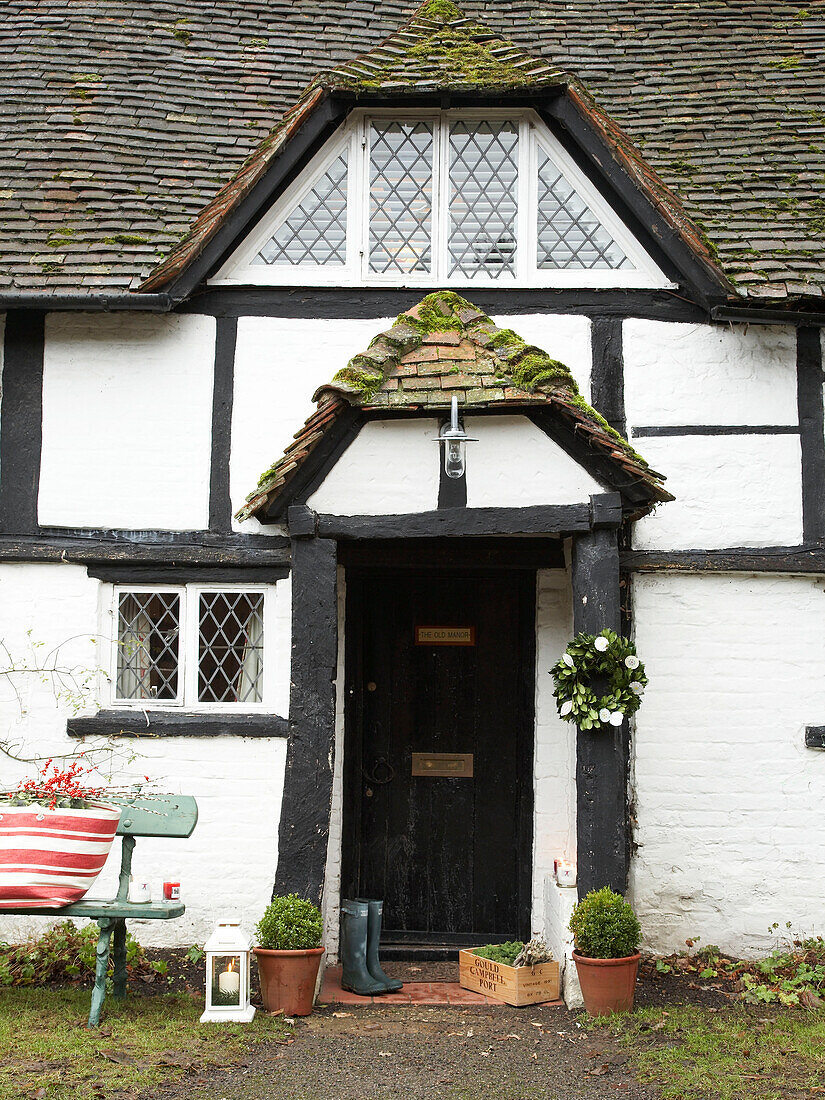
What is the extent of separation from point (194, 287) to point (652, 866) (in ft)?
15.2

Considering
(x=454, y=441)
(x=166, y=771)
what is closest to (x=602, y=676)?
(x=454, y=441)

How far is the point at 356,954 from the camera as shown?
21.6 feet

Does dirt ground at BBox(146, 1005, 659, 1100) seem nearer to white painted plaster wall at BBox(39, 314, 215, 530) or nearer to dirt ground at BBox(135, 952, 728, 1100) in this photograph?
dirt ground at BBox(135, 952, 728, 1100)

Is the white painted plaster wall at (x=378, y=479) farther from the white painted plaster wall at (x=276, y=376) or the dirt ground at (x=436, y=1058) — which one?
the dirt ground at (x=436, y=1058)

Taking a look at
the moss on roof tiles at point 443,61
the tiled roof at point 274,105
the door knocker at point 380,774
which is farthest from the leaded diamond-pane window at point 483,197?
the door knocker at point 380,774

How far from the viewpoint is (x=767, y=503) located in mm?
7141

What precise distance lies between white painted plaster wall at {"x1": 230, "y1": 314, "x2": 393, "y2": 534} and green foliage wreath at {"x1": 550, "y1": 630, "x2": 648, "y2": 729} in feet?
7.37

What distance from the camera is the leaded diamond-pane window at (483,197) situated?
7441 millimetres

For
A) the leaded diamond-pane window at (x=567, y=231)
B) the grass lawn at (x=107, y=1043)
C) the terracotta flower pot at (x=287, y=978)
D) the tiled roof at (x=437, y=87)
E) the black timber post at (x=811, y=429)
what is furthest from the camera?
the leaded diamond-pane window at (x=567, y=231)

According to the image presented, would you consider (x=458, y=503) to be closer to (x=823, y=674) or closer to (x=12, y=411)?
(x=823, y=674)

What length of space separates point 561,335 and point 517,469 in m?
1.41

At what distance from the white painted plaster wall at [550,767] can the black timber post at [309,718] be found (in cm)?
158

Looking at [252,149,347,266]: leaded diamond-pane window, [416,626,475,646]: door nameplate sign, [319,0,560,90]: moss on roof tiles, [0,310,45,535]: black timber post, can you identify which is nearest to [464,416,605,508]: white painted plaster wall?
[416,626,475,646]: door nameplate sign

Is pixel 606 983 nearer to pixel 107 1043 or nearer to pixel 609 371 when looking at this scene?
pixel 107 1043
